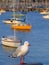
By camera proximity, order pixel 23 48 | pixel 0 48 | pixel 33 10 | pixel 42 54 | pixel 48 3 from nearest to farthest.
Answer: pixel 23 48, pixel 42 54, pixel 0 48, pixel 33 10, pixel 48 3

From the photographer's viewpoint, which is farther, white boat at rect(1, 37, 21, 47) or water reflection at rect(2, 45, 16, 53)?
white boat at rect(1, 37, 21, 47)

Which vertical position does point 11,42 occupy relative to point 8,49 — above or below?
above

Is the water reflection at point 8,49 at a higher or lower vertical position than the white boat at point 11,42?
lower

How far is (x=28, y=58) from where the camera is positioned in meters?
26.1

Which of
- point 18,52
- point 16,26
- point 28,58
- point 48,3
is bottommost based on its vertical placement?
point 48,3

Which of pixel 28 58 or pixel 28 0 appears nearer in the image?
pixel 28 58

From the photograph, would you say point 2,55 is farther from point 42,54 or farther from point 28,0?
point 28,0

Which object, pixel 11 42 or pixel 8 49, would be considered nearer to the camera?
pixel 8 49

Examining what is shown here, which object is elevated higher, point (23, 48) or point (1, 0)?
point (23, 48)

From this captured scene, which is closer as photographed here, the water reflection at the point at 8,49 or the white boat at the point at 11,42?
the water reflection at the point at 8,49

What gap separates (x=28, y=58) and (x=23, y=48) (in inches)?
402

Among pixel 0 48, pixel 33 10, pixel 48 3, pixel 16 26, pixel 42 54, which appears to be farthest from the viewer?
pixel 48 3

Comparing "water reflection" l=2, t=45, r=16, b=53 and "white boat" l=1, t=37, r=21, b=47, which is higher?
"white boat" l=1, t=37, r=21, b=47

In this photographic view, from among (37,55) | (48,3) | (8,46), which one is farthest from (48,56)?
(48,3)
